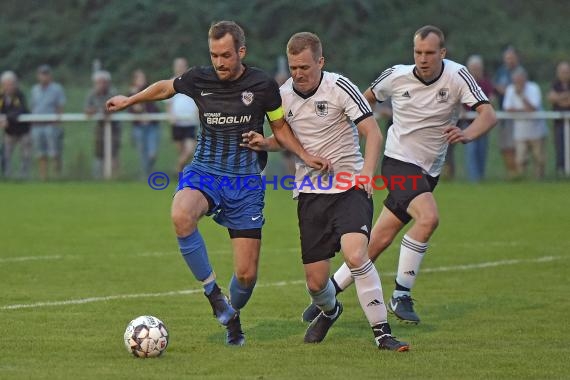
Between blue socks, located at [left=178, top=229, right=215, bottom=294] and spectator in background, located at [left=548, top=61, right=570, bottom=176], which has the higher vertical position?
spectator in background, located at [left=548, top=61, right=570, bottom=176]

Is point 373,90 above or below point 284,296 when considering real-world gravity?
above

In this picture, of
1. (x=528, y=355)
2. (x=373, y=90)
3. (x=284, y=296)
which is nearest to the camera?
(x=528, y=355)

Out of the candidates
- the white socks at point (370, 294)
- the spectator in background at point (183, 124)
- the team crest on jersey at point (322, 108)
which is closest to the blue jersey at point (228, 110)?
the team crest on jersey at point (322, 108)

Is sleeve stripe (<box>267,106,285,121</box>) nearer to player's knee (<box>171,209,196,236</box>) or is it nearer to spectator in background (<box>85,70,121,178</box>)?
player's knee (<box>171,209,196,236</box>)

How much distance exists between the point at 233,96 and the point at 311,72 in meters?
0.54

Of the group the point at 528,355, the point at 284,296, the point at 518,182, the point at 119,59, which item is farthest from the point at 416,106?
the point at 119,59

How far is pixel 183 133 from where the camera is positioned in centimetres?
2394

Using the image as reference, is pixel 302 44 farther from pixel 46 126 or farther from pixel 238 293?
pixel 46 126

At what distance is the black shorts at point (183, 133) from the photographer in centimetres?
2391

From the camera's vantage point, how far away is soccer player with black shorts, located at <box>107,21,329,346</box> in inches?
338

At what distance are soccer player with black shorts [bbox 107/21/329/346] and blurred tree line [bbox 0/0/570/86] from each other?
21.8 m

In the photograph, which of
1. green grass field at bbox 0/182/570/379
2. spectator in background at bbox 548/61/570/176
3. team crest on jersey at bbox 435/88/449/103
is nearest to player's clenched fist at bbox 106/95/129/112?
green grass field at bbox 0/182/570/379

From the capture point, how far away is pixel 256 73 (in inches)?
345

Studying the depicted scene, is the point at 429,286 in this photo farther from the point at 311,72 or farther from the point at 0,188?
the point at 0,188
